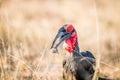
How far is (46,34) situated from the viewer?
466 inches

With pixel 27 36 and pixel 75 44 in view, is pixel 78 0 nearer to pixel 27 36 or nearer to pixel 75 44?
pixel 27 36

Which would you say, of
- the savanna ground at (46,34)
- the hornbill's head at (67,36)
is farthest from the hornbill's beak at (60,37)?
the savanna ground at (46,34)

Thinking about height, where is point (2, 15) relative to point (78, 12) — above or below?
above

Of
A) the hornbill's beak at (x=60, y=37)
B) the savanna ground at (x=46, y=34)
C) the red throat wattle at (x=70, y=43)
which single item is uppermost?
the hornbill's beak at (x=60, y=37)

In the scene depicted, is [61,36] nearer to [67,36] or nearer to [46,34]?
[67,36]

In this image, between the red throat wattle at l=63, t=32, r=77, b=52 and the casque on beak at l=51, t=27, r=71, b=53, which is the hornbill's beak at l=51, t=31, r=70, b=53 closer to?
the casque on beak at l=51, t=27, r=71, b=53

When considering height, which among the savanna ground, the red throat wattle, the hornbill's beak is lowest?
the savanna ground

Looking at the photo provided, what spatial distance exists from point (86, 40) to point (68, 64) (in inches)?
148

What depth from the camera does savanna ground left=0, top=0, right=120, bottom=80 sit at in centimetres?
802

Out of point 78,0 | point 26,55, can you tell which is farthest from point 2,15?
point 78,0

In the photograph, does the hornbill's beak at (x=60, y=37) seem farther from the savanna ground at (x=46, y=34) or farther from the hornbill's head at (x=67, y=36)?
the savanna ground at (x=46, y=34)

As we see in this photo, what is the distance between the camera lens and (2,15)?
8.88 meters

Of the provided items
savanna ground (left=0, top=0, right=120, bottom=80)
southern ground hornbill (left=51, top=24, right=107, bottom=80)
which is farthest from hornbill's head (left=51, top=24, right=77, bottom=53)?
savanna ground (left=0, top=0, right=120, bottom=80)

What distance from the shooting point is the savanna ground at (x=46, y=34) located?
8023 mm
